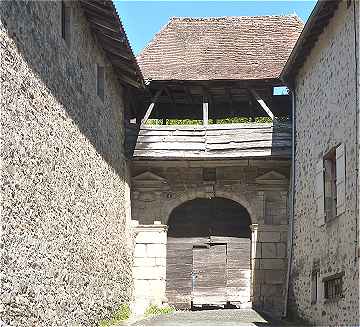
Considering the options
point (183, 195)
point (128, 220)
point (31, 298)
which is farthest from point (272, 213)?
point (31, 298)

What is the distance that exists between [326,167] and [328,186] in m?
0.34

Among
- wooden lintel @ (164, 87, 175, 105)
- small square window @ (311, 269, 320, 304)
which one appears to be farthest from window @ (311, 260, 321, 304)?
wooden lintel @ (164, 87, 175, 105)

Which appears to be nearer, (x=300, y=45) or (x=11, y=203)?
(x=11, y=203)

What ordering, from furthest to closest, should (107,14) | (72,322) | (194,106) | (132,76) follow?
(194,106) → (132,76) → (107,14) → (72,322)

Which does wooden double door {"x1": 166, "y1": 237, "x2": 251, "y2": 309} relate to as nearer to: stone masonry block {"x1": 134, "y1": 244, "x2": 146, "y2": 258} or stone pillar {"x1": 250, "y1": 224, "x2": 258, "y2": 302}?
stone pillar {"x1": 250, "y1": 224, "x2": 258, "y2": 302}

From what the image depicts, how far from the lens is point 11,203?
23.5 ft

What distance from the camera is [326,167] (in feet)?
36.2

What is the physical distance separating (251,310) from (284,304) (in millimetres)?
771

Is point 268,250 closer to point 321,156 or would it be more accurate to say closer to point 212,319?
point 212,319

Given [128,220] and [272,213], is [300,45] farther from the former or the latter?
[128,220]

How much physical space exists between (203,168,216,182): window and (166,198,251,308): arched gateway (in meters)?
A: 0.53

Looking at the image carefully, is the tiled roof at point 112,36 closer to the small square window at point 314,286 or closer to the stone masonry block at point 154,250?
the stone masonry block at point 154,250

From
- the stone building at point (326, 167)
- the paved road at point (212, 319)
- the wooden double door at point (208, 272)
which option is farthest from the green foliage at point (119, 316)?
the stone building at point (326, 167)

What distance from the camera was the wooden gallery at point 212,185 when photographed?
1436 centimetres
